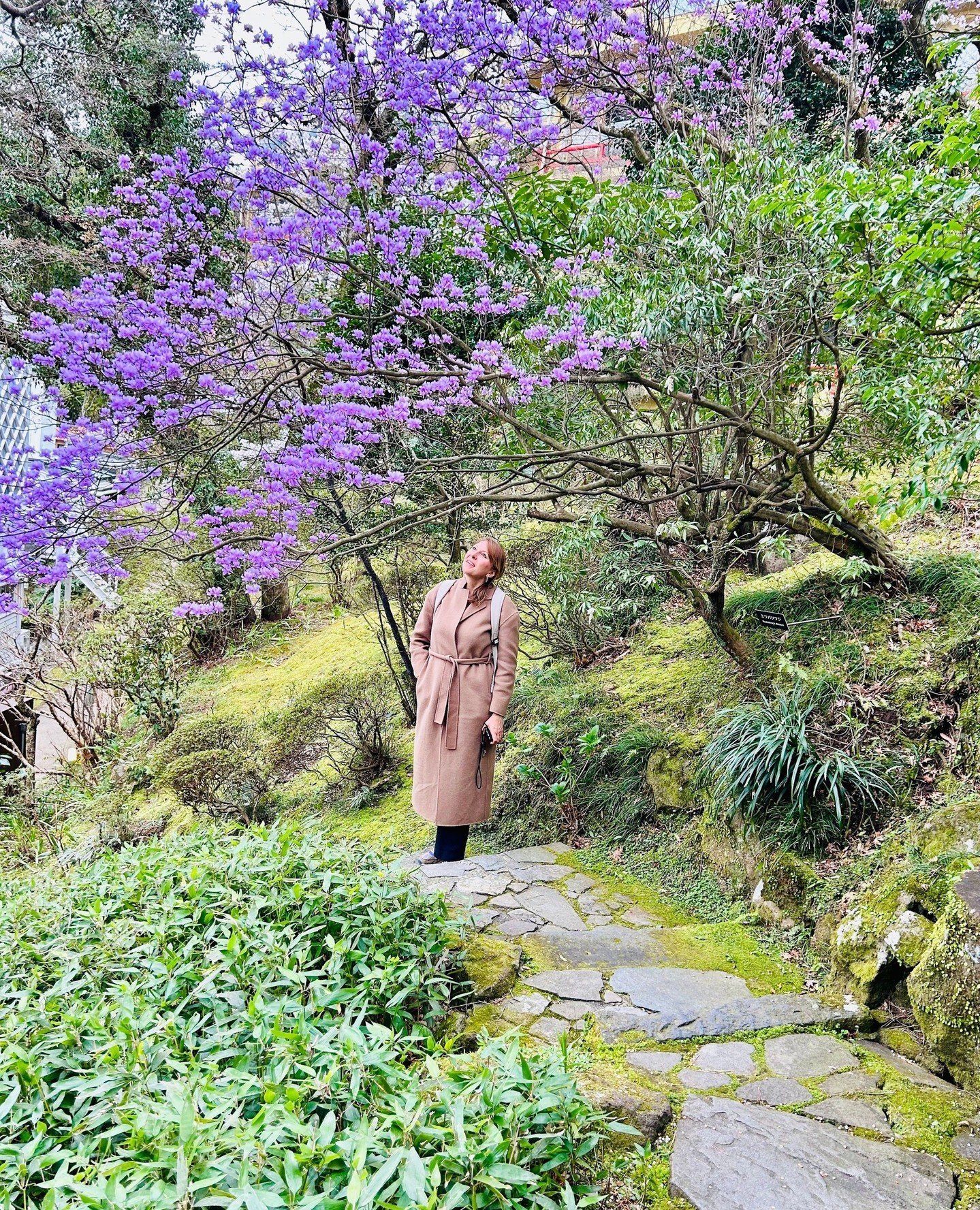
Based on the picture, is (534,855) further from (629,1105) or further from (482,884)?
(629,1105)

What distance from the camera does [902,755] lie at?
3.64 m

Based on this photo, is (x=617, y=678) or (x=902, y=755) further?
(x=617, y=678)

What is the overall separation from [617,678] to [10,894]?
13.1 ft

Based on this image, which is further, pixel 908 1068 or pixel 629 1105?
pixel 908 1068

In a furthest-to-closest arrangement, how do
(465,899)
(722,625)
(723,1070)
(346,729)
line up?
(346,729), (722,625), (465,899), (723,1070)

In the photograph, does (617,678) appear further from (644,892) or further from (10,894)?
(10,894)

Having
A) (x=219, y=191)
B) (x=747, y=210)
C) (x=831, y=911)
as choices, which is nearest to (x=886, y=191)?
(x=747, y=210)

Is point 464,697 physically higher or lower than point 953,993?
higher

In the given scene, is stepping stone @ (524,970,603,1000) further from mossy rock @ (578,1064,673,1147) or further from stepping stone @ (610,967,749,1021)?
mossy rock @ (578,1064,673,1147)

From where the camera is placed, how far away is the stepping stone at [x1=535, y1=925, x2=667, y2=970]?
10.9ft

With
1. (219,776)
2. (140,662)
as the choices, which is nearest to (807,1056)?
(219,776)

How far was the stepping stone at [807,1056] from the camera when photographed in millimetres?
2436

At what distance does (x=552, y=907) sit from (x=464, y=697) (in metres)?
1.14

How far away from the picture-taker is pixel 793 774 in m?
3.66
